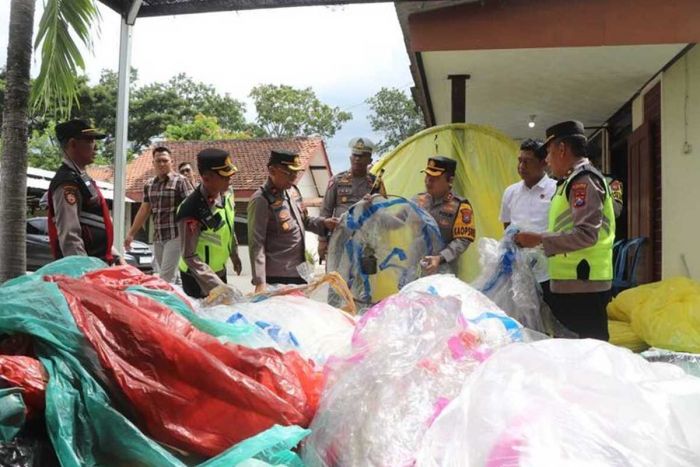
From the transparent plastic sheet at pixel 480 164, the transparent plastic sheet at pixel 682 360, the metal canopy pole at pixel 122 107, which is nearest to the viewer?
the transparent plastic sheet at pixel 682 360

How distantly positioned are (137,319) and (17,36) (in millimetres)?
Result: 2887

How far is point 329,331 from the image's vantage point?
220cm

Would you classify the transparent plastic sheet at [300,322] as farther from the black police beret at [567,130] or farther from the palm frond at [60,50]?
the palm frond at [60,50]

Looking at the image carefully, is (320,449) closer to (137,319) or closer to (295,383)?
(295,383)

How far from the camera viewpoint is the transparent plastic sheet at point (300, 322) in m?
2.04

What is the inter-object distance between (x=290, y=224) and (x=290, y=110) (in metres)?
42.0

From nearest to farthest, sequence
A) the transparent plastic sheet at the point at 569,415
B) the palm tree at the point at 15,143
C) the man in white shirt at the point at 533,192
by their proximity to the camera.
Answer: the transparent plastic sheet at the point at 569,415, the palm tree at the point at 15,143, the man in white shirt at the point at 533,192

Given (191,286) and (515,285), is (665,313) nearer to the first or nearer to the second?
(515,285)

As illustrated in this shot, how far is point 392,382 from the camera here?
5.57 feet

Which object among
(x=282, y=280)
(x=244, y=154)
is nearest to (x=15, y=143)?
(x=282, y=280)

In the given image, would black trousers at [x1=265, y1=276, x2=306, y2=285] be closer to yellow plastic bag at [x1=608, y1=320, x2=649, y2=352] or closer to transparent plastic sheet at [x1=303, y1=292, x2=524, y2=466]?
transparent plastic sheet at [x1=303, y1=292, x2=524, y2=466]

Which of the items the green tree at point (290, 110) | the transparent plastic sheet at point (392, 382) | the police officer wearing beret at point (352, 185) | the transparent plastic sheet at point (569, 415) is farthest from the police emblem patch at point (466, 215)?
the green tree at point (290, 110)

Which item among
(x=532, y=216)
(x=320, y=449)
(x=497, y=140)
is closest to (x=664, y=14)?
(x=532, y=216)

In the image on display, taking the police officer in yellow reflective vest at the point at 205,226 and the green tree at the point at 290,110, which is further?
the green tree at the point at 290,110
